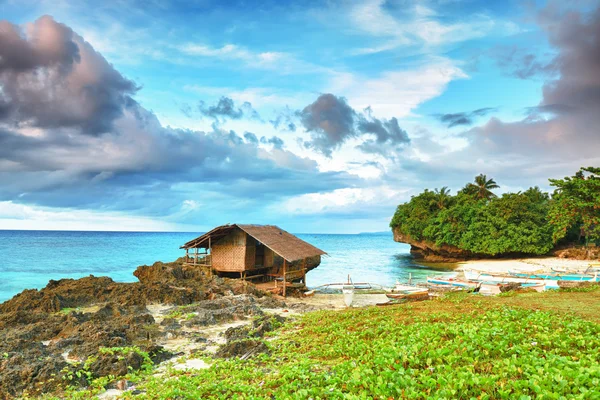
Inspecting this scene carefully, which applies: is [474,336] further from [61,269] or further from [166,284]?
[61,269]

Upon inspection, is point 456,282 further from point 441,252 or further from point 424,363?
point 441,252

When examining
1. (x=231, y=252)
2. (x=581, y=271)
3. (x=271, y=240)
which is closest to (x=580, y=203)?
(x=581, y=271)

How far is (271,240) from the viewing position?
80.0 feet

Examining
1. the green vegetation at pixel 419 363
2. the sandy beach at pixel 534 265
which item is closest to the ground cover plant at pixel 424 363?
the green vegetation at pixel 419 363

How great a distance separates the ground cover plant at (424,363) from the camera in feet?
17.0

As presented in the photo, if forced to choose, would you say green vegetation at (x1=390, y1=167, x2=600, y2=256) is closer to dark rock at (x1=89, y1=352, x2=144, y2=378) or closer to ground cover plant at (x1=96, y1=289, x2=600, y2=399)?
ground cover plant at (x1=96, y1=289, x2=600, y2=399)

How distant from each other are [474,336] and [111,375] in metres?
7.84

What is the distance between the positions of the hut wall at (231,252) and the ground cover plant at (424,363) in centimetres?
1512

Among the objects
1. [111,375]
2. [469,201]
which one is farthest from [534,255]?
[111,375]

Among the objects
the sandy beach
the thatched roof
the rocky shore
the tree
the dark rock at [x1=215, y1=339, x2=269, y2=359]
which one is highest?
the tree

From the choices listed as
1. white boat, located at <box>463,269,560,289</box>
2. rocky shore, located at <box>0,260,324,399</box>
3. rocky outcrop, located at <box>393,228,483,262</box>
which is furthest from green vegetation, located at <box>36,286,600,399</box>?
rocky outcrop, located at <box>393,228,483,262</box>

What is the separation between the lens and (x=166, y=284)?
70.0 feet

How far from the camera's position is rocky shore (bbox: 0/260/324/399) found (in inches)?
352

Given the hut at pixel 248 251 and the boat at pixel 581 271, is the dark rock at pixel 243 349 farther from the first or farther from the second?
the boat at pixel 581 271
